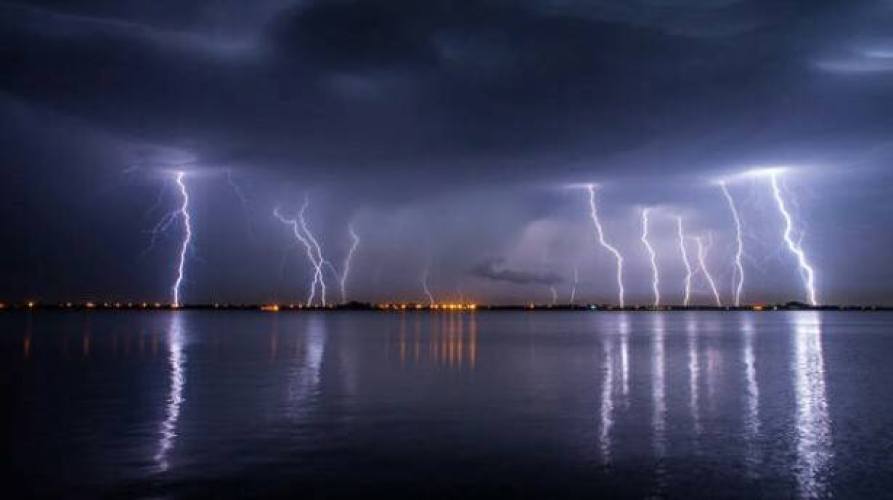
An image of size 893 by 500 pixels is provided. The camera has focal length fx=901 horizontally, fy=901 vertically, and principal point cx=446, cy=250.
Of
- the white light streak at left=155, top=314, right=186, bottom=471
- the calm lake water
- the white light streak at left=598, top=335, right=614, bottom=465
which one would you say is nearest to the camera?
the calm lake water

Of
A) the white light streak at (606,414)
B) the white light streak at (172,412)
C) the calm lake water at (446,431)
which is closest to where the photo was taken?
the calm lake water at (446,431)

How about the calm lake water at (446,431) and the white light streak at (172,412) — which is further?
the white light streak at (172,412)

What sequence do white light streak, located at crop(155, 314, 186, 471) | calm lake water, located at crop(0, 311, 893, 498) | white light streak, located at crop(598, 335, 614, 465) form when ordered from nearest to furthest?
calm lake water, located at crop(0, 311, 893, 498), white light streak, located at crop(155, 314, 186, 471), white light streak, located at crop(598, 335, 614, 465)

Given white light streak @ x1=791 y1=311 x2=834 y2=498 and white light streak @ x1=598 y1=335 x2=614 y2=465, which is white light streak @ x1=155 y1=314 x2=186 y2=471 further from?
white light streak @ x1=791 y1=311 x2=834 y2=498

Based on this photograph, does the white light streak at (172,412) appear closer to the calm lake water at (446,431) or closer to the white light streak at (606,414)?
the calm lake water at (446,431)

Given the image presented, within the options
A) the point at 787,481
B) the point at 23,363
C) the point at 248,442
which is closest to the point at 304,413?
the point at 248,442

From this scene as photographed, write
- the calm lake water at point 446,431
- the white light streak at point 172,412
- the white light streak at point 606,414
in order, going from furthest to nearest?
the white light streak at point 606,414, the white light streak at point 172,412, the calm lake water at point 446,431

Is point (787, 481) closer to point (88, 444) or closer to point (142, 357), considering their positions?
point (88, 444)

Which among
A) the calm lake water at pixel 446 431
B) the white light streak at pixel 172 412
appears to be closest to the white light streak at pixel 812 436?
the calm lake water at pixel 446 431

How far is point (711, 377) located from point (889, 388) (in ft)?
17.6

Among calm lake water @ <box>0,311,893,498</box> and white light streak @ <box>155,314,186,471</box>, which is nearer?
calm lake water @ <box>0,311,893,498</box>

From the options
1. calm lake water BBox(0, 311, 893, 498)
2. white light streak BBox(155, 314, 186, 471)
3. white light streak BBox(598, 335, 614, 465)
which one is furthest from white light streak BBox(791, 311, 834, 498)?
white light streak BBox(155, 314, 186, 471)

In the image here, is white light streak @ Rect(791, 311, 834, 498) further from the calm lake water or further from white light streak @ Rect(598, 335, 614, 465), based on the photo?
white light streak @ Rect(598, 335, 614, 465)

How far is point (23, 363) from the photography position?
3584 centimetres
